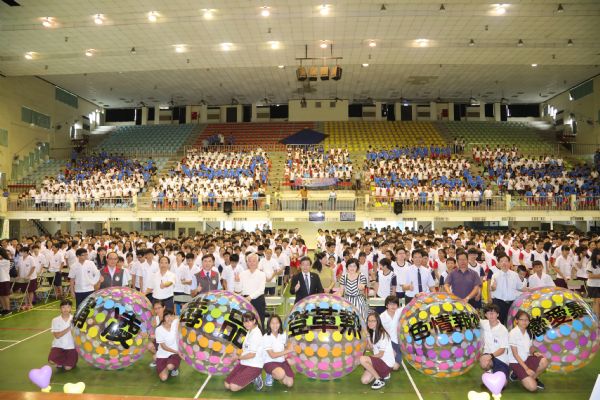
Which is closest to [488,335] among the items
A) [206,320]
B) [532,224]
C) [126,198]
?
[206,320]

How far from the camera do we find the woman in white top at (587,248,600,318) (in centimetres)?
1009

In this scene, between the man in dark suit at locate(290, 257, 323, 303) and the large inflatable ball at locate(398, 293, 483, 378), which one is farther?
the man in dark suit at locate(290, 257, 323, 303)

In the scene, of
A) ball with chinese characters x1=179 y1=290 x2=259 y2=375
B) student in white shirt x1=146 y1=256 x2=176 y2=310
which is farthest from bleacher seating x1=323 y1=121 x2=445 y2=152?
ball with chinese characters x1=179 y1=290 x2=259 y2=375

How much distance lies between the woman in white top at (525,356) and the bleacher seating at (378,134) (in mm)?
26889

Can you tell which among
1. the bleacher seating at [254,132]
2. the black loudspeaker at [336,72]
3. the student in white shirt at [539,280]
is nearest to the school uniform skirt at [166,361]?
the student in white shirt at [539,280]

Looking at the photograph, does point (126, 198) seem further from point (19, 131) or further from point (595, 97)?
point (595, 97)

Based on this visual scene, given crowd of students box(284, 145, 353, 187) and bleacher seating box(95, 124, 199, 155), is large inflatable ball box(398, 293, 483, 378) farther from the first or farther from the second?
bleacher seating box(95, 124, 199, 155)

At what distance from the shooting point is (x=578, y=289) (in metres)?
11.5

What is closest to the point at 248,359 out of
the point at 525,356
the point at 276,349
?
the point at 276,349

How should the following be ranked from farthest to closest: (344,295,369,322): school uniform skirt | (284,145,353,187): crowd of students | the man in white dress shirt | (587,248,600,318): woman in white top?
(284,145,353,187): crowd of students → (587,248,600,318): woman in white top → the man in white dress shirt → (344,295,369,322): school uniform skirt

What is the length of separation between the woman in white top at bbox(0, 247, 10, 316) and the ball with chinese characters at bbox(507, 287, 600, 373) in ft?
38.6

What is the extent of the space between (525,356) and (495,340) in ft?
1.59

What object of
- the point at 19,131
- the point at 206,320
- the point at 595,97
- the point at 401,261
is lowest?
the point at 206,320

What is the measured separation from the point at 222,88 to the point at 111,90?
9.00m
